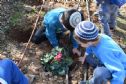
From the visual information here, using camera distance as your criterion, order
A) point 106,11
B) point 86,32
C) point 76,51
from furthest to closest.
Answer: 1. point 106,11
2. point 76,51
3. point 86,32

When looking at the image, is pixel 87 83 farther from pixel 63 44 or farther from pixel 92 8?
pixel 92 8

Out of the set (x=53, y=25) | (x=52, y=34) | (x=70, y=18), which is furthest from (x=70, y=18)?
(x=52, y=34)

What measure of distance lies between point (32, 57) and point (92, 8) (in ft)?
7.84

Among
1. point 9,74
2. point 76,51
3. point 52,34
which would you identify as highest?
point 9,74

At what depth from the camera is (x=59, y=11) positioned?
688cm

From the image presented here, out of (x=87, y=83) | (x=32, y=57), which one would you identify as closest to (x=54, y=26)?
(x=32, y=57)

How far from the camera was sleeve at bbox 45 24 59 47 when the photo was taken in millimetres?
6945

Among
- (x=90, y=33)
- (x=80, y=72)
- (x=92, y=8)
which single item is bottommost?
(x=80, y=72)

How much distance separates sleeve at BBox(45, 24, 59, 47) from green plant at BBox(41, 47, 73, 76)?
159 mm

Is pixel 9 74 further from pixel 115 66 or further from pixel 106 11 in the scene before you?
pixel 106 11

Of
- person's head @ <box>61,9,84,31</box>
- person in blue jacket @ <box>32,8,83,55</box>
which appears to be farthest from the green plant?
person's head @ <box>61,9,84,31</box>

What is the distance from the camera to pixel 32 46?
24.8ft

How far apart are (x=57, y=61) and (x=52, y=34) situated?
1.83 feet

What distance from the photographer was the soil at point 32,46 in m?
6.77
